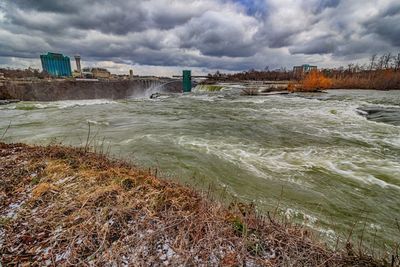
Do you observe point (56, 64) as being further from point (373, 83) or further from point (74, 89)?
point (373, 83)

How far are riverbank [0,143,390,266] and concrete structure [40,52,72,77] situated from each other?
14405 centimetres

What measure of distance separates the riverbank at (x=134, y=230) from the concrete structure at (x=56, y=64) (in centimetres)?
14405

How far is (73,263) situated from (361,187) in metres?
6.99

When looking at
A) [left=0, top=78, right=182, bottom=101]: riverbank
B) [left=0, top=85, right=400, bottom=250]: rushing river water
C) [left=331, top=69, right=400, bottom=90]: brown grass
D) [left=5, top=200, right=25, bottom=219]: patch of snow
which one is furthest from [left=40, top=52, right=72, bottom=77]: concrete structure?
[left=5, top=200, right=25, bottom=219]: patch of snow

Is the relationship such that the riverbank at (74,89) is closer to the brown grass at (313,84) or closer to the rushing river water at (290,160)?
the rushing river water at (290,160)

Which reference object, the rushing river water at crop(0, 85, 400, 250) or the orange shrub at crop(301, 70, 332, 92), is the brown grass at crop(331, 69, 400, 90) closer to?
the orange shrub at crop(301, 70, 332, 92)

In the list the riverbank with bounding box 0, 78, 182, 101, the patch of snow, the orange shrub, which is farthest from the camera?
the orange shrub

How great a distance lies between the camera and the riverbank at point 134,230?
234 centimetres

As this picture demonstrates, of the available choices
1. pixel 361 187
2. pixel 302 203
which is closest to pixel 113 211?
pixel 302 203

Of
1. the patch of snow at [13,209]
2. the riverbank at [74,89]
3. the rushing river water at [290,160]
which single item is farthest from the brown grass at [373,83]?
the patch of snow at [13,209]

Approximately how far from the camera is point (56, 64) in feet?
425

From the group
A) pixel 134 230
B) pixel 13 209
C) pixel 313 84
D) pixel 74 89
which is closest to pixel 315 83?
pixel 313 84

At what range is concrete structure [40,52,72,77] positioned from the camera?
12419 centimetres

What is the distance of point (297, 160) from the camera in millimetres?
7863
